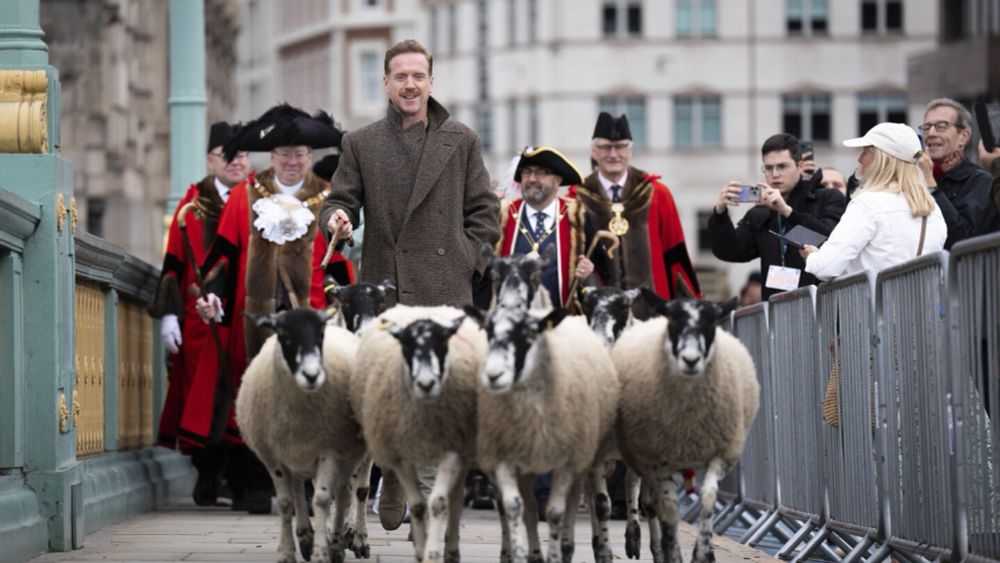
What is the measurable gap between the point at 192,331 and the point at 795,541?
17.9 feet

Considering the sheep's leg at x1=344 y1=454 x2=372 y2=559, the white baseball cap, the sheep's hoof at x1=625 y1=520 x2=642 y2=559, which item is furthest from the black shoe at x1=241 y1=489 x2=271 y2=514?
the white baseball cap

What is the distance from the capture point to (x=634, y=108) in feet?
258

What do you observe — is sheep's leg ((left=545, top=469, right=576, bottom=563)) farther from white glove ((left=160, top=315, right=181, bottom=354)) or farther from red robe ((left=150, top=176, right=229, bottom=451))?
white glove ((left=160, top=315, right=181, bottom=354))

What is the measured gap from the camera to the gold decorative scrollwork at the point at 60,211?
475 inches

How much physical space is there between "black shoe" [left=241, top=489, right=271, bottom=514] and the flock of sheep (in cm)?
419

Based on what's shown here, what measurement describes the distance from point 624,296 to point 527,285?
8.25 feet

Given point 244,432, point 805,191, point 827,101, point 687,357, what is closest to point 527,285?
point 687,357

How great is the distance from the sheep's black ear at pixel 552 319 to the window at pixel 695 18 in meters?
68.7

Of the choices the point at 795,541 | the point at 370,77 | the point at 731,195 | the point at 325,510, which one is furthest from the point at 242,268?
the point at 370,77

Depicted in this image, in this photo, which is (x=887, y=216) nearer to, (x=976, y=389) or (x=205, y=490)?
(x=976, y=389)

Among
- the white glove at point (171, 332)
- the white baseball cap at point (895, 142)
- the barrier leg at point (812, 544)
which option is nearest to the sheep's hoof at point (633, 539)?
the barrier leg at point (812, 544)

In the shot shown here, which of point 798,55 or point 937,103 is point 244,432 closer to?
point 937,103

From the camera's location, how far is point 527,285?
10453mm

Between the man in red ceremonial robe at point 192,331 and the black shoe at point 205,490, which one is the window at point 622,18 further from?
→ the black shoe at point 205,490
